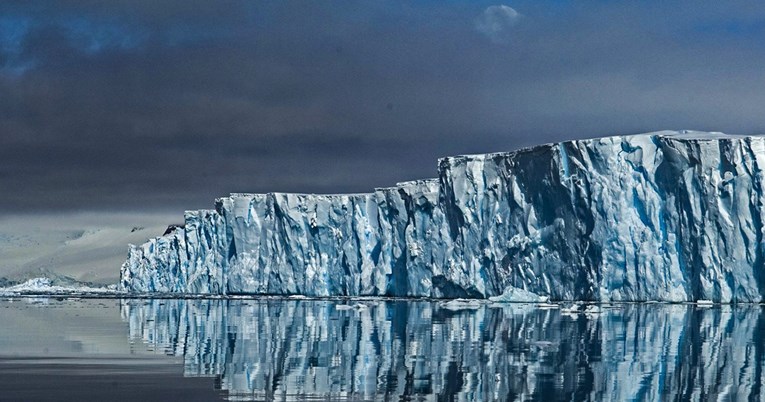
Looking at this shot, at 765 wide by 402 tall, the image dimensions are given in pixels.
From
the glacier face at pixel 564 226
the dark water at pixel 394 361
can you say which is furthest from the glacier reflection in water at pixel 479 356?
the glacier face at pixel 564 226

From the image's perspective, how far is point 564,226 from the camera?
125 feet

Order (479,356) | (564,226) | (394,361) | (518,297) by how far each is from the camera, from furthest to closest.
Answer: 1. (564,226)
2. (518,297)
3. (479,356)
4. (394,361)

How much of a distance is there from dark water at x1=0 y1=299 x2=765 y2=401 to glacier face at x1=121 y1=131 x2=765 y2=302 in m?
9.52

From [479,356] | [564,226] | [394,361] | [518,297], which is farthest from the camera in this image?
[564,226]

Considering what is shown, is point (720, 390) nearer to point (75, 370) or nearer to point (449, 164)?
point (75, 370)

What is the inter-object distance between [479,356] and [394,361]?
4.50ft

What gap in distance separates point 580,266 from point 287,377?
2643 centimetres

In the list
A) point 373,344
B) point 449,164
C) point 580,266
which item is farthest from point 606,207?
point 373,344

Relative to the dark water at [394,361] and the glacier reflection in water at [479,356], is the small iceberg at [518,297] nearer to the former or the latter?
the glacier reflection in water at [479,356]

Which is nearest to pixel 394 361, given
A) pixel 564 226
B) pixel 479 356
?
pixel 479 356

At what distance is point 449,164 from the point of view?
148ft

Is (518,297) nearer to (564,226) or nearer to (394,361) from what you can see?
(564,226)

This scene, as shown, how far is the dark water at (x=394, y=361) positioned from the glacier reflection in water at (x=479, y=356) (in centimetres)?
2

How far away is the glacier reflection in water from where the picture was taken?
11164 millimetres
